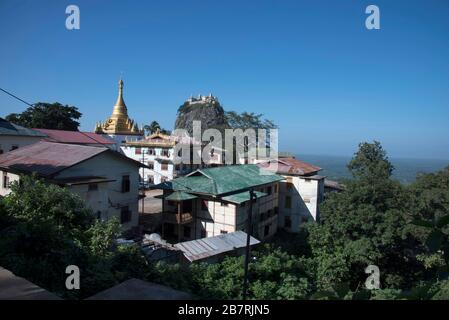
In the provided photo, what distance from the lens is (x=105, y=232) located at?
36.2 ft

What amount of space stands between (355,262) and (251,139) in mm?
29694

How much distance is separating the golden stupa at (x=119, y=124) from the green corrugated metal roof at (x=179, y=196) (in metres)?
31.3

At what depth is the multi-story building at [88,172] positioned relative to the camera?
1759 cm

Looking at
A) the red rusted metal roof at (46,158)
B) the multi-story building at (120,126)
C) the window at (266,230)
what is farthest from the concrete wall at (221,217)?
the multi-story building at (120,126)

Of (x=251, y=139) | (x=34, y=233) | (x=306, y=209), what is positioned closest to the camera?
(x=34, y=233)

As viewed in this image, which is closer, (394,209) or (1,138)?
(394,209)

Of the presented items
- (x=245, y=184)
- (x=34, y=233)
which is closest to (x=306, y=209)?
(x=245, y=184)

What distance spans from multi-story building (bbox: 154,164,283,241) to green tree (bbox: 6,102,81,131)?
107ft

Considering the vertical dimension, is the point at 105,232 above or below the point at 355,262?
above

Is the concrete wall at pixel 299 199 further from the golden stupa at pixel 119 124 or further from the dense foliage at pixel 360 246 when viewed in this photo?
the golden stupa at pixel 119 124

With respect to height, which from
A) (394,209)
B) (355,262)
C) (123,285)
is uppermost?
(123,285)

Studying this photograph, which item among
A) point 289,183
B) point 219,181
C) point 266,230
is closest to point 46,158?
point 219,181
